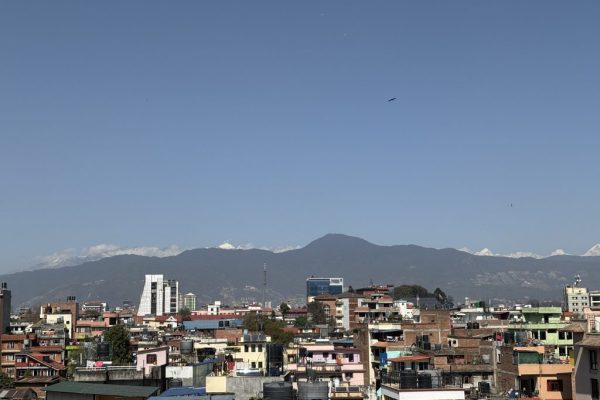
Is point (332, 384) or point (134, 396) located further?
point (332, 384)

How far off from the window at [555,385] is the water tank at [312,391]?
12.4 m

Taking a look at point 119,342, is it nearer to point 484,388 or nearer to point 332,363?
point 332,363

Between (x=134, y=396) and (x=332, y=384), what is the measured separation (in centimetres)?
1221

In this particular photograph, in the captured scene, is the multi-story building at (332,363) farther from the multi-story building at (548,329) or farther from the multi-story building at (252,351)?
the multi-story building at (548,329)

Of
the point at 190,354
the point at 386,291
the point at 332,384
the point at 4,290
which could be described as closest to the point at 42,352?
the point at 4,290

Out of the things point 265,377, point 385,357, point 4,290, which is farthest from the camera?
point 4,290

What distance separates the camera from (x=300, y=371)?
4509 cm

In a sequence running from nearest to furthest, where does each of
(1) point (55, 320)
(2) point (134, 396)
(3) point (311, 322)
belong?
1. (2) point (134, 396)
2. (1) point (55, 320)
3. (3) point (311, 322)

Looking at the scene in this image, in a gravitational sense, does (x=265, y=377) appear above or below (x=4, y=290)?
below

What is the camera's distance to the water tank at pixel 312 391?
30094mm

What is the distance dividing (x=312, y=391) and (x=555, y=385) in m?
13.1

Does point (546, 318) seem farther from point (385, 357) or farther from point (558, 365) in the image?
point (558, 365)

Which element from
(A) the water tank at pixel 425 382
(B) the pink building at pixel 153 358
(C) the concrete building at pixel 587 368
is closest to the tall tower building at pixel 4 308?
(B) the pink building at pixel 153 358

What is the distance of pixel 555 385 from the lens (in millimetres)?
36688
